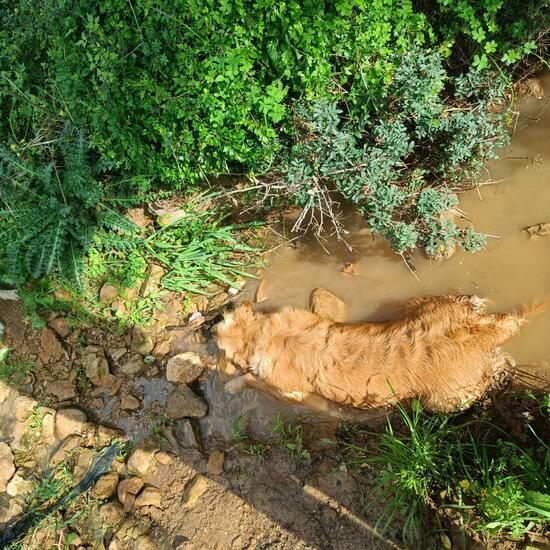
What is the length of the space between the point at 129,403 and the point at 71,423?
0.57 metres

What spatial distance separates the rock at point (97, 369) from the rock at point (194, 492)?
1293 millimetres

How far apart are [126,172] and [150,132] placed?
0.94 m

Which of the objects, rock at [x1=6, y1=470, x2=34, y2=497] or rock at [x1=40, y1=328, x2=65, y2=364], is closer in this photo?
rock at [x1=6, y1=470, x2=34, y2=497]

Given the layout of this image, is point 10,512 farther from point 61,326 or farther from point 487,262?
point 487,262

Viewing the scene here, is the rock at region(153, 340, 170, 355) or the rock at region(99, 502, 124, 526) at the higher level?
the rock at region(153, 340, 170, 355)

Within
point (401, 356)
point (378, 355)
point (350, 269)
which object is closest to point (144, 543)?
point (378, 355)

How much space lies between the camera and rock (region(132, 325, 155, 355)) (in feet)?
13.9

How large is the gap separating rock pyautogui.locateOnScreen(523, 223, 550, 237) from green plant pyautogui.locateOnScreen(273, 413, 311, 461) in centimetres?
230

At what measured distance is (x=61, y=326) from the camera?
443 centimetres

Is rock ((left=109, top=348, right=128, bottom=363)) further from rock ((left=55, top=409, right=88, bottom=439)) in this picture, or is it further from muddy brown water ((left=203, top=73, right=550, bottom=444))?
muddy brown water ((left=203, top=73, right=550, bottom=444))

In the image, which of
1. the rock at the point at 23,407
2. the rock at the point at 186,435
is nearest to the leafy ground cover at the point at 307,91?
the rock at the point at 186,435

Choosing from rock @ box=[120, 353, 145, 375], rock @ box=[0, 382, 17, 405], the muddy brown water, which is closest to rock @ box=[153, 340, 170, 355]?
rock @ box=[120, 353, 145, 375]

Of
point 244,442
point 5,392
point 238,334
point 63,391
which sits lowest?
point 5,392

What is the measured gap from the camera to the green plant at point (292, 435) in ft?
11.1
